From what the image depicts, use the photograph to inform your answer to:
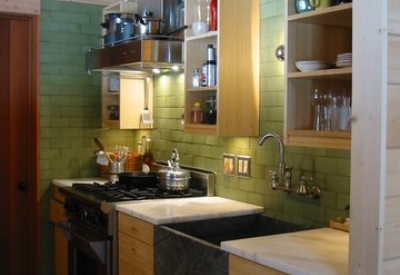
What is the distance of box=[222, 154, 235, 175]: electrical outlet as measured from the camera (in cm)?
341

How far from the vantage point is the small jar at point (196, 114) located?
3.35 m

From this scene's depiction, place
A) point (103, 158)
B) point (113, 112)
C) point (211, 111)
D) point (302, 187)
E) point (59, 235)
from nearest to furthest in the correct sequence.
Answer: point (302, 187)
point (211, 111)
point (59, 235)
point (103, 158)
point (113, 112)

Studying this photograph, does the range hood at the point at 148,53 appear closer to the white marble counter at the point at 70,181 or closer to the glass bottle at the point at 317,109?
the white marble counter at the point at 70,181

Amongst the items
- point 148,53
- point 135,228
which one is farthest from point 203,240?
point 148,53

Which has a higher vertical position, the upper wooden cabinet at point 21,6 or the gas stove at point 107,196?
the upper wooden cabinet at point 21,6

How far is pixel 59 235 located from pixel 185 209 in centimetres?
142

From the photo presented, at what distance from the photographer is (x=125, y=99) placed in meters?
4.23

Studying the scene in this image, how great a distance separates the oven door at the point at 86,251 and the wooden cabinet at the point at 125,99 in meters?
0.89

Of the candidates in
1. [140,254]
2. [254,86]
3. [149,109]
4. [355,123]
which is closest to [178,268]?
[140,254]

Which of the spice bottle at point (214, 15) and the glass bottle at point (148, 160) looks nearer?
the spice bottle at point (214, 15)

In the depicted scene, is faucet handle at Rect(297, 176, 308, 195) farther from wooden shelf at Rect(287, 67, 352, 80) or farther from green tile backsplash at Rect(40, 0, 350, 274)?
wooden shelf at Rect(287, 67, 352, 80)

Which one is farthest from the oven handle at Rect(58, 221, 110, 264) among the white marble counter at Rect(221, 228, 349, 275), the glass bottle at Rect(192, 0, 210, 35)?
the glass bottle at Rect(192, 0, 210, 35)

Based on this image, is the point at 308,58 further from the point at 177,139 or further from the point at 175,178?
the point at 177,139

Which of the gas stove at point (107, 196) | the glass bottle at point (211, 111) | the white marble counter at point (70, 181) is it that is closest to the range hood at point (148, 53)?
the glass bottle at point (211, 111)
